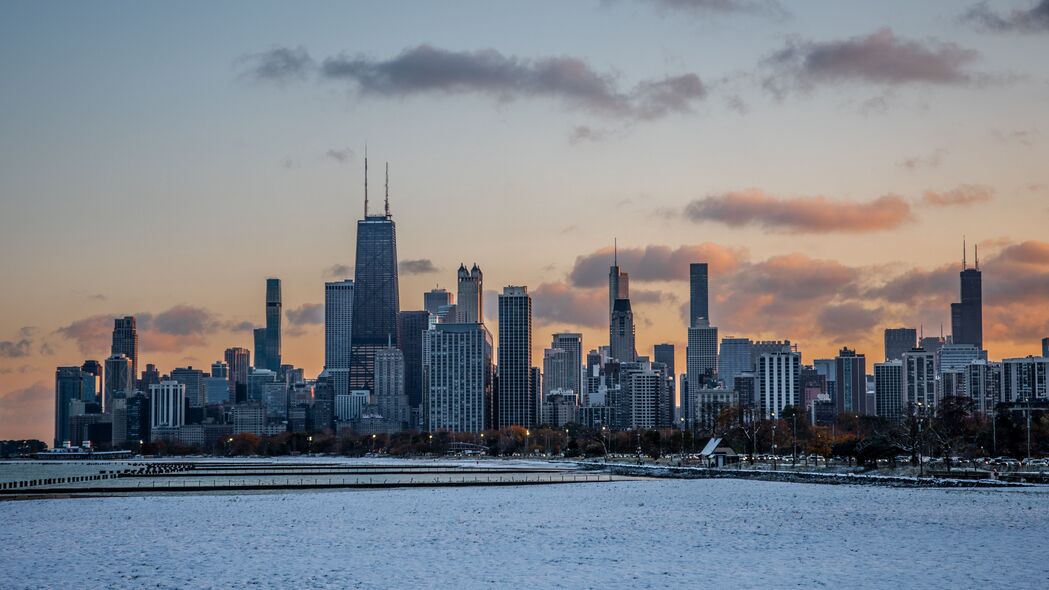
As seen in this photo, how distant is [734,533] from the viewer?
66875 mm

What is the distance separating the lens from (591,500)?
96750 millimetres

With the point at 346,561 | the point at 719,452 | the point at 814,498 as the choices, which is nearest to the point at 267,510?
the point at 346,561

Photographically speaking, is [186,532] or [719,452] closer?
[186,532]

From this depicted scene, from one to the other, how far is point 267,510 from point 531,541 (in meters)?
29.4

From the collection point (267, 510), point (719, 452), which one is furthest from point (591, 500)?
point (719, 452)

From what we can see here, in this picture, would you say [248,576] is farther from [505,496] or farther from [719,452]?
[719,452]

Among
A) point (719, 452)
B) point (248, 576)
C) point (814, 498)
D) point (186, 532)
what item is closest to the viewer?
point (248, 576)

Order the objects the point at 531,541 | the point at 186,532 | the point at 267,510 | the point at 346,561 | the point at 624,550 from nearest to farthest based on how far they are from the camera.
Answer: the point at 346,561
the point at 624,550
the point at 531,541
the point at 186,532
the point at 267,510

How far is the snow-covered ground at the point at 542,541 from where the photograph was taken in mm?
48812

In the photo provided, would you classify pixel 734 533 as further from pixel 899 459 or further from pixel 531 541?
pixel 899 459

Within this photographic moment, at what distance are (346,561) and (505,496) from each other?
166ft

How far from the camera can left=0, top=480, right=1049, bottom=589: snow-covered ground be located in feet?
160

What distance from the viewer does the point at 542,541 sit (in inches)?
2507

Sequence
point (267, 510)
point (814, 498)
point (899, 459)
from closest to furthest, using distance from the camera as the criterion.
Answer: point (267, 510), point (814, 498), point (899, 459)
